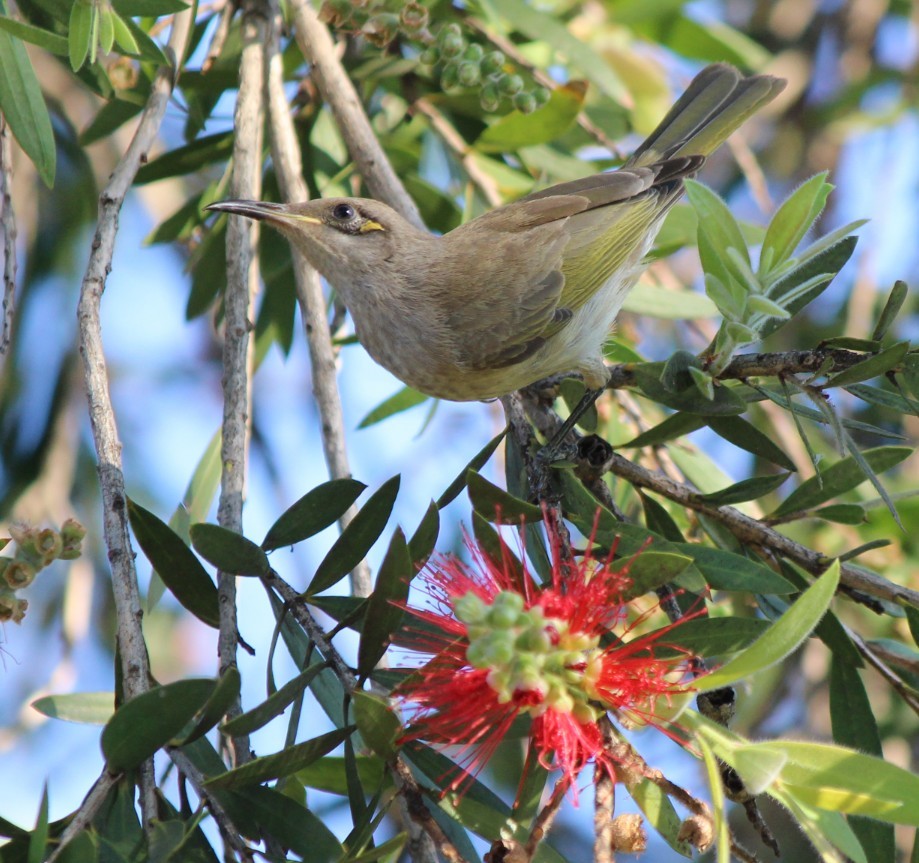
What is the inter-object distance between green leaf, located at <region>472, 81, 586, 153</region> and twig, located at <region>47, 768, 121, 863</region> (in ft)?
7.09

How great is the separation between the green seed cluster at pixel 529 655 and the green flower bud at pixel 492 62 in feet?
6.14

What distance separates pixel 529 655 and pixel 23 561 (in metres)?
0.84

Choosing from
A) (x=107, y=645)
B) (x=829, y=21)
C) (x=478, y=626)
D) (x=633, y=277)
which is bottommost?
(x=478, y=626)

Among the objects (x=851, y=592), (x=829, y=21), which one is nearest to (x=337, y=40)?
(x=851, y=592)

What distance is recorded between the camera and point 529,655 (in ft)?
4.50

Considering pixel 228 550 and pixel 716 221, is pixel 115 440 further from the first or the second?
pixel 716 221

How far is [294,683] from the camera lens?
160 cm

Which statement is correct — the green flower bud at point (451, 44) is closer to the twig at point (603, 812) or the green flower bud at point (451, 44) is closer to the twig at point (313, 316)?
the twig at point (313, 316)

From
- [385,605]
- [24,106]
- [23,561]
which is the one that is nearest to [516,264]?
[24,106]

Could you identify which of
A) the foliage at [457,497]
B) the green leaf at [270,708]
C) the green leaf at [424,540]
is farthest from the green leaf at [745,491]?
the green leaf at [270,708]

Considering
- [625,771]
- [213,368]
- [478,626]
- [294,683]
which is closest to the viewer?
[478,626]

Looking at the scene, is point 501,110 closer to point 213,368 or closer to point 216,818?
point 216,818

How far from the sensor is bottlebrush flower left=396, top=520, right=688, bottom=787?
1.37 metres

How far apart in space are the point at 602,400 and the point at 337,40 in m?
1.41
